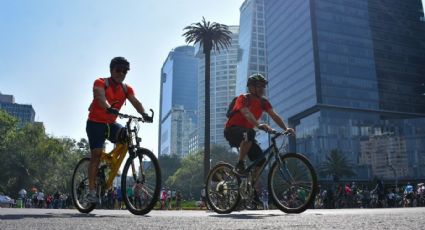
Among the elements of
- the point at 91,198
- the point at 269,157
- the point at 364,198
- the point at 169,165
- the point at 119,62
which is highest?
the point at 169,165

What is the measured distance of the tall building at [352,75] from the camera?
82688mm

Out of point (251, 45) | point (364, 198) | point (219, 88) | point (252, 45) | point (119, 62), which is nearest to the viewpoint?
point (119, 62)

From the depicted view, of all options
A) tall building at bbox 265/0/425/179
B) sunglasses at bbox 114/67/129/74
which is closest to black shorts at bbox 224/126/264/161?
sunglasses at bbox 114/67/129/74

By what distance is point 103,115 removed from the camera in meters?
5.51

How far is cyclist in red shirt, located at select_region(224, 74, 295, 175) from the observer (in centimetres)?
597

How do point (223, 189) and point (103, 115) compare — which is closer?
point (103, 115)

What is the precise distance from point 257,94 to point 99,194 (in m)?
2.68

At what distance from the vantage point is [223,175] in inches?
254

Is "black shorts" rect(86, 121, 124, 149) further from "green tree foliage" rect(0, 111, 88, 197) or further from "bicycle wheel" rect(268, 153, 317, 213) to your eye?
"green tree foliage" rect(0, 111, 88, 197)

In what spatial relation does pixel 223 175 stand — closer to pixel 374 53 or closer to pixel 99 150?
pixel 99 150

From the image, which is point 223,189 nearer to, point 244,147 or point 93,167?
point 244,147

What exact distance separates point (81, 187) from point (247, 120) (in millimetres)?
2578

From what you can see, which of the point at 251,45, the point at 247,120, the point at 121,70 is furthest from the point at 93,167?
the point at 251,45

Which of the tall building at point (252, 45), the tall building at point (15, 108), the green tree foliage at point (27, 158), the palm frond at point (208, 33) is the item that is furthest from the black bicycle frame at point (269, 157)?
the tall building at point (15, 108)
